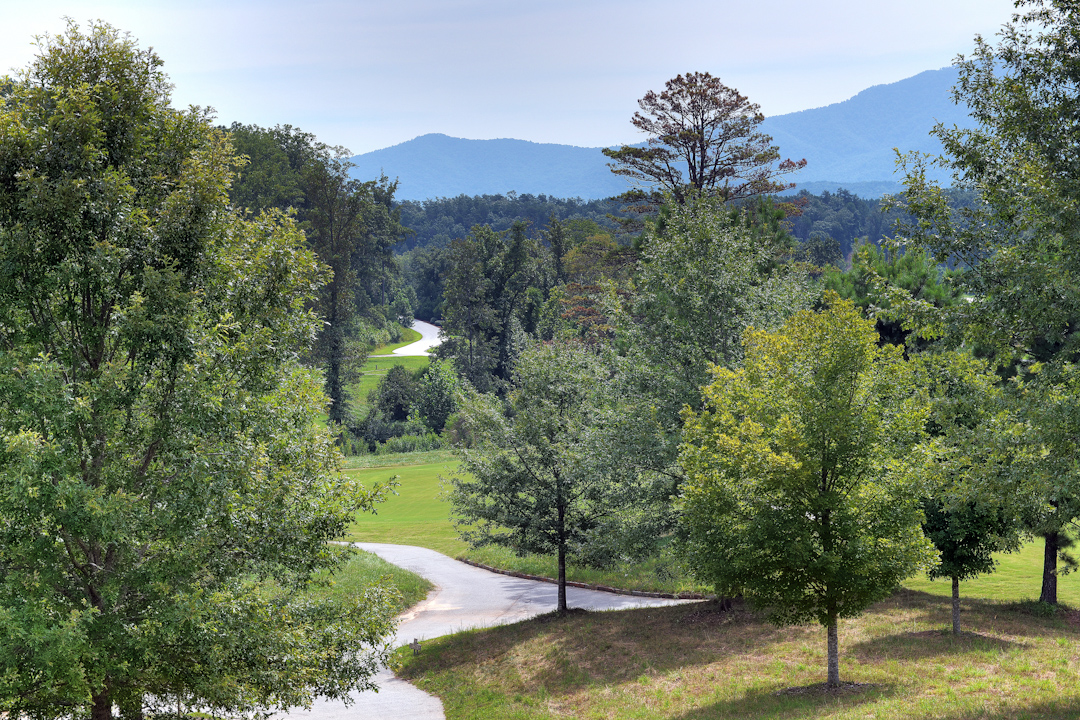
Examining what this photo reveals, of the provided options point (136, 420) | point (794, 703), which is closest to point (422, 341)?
point (794, 703)

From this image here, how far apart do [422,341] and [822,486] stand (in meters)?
107

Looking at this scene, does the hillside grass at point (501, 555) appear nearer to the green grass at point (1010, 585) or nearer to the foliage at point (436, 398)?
the green grass at point (1010, 585)

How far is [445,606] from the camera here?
25922 millimetres

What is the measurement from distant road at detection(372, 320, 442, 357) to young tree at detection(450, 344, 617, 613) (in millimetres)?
72331

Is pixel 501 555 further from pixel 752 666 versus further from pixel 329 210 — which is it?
pixel 329 210

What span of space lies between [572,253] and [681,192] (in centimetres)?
3824

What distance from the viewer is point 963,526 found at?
15.6m

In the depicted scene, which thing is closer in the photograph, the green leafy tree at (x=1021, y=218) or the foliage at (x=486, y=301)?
the green leafy tree at (x=1021, y=218)

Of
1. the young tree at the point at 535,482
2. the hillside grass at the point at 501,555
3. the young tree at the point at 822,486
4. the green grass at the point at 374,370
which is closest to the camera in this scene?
the young tree at the point at 822,486

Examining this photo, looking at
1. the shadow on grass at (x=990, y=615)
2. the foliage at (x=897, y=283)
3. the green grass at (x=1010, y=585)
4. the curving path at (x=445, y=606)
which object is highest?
the foliage at (x=897, y=283)

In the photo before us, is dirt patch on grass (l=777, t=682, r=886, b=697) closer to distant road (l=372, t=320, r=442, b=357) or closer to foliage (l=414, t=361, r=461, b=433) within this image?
foliage (l=414, t=361, r=461, b=433)

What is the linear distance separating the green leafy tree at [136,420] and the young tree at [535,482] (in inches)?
430

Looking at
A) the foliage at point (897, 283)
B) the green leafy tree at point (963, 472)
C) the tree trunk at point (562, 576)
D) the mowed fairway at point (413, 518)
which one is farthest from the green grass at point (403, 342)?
the green leafy tree at point (963, 472)

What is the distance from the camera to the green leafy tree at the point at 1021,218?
10.6 m
